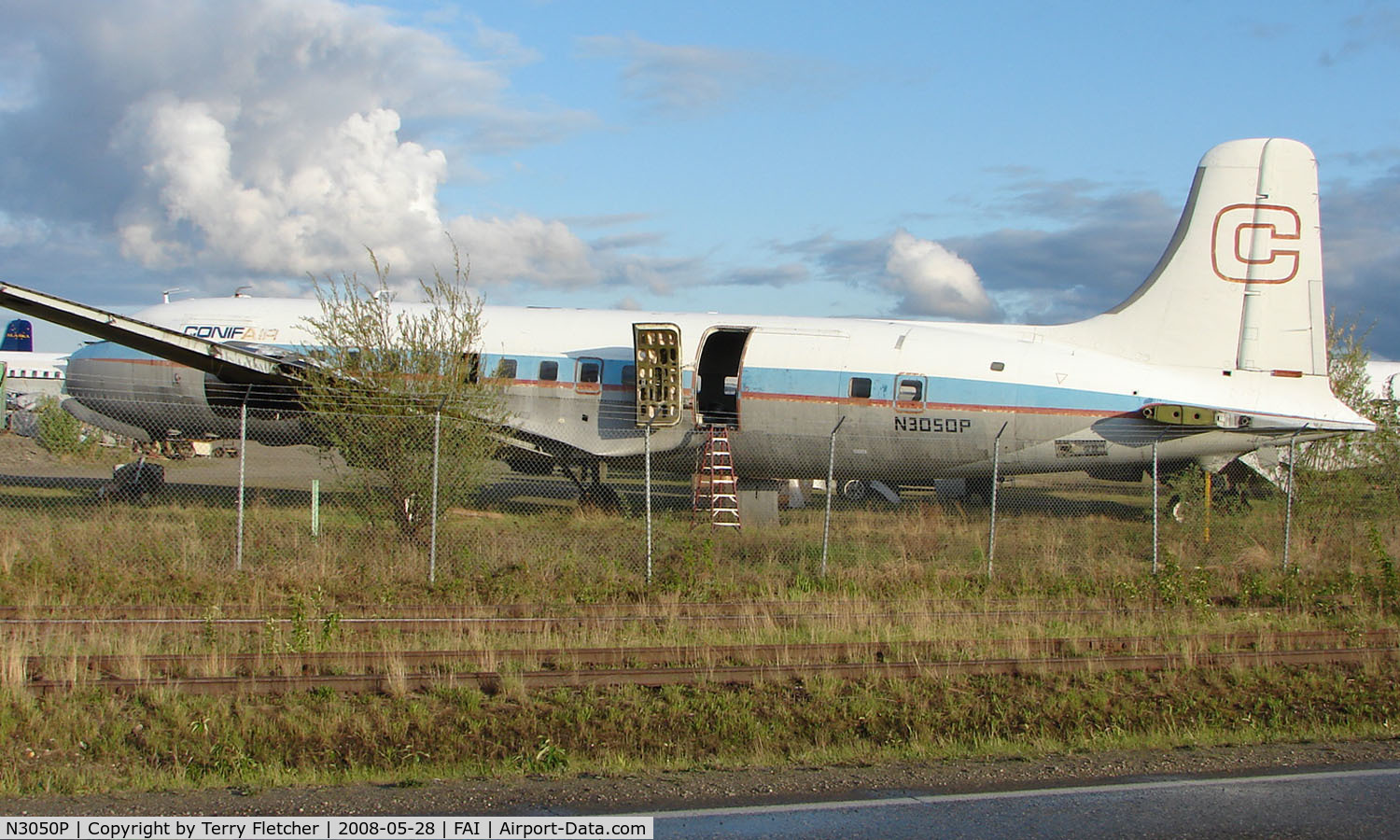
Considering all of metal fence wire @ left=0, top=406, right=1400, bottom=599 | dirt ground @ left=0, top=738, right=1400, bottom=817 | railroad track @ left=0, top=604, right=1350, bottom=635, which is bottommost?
dirt ground @ left=0, top=738, right=1400, bottom=817

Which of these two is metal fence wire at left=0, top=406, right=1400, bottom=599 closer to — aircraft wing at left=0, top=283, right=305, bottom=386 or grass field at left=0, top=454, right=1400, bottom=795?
grass field at left=0, top=454, right=1400, bottom=795

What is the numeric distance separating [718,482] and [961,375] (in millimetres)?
5389

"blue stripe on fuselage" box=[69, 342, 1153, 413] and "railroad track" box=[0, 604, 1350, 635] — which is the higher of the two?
"blue stripe on fuselage" box=[69, 342, 1153, 413]

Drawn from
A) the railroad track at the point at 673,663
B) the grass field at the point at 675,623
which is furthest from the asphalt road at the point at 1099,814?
the railroad track at the point at 673,663

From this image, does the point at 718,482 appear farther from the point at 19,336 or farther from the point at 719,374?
the point at 19,336

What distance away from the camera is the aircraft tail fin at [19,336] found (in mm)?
93188

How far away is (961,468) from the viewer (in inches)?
879

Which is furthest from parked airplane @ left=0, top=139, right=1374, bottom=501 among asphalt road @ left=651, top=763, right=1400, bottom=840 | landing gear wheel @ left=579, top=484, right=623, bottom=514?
asphalt road @ left=651, top=763, right=1400, bottom=840

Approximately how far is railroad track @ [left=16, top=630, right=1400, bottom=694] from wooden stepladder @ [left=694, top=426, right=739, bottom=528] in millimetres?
9058

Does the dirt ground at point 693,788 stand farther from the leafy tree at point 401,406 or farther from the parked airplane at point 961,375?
the parked airplane at point 961,375

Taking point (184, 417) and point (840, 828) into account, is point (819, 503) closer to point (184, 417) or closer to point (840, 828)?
point (184, 417)

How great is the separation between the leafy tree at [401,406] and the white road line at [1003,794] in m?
9.82

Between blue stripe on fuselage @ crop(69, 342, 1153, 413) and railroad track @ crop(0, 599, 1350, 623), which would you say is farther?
blue stripe on fuselage @ crop(69, 342, 1153, 413)

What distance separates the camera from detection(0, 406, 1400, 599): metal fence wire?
15875 mm
